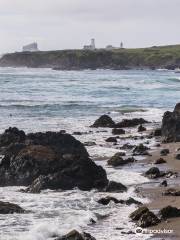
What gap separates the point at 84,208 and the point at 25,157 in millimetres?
5152

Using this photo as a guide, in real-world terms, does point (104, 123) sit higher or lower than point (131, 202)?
higher

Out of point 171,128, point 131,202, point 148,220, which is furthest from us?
point 171,128

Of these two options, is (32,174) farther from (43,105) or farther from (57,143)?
(43,105)

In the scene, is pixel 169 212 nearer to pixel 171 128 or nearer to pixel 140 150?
pixel 140 150

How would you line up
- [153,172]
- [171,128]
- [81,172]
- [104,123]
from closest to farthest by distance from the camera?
[81,172] → [153,172] → [171,128] → [104,123]

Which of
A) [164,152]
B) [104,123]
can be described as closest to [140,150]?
[164,152]

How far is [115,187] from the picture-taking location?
70.0 feet

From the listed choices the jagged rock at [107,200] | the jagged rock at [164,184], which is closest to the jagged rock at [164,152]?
the jagged rock at [164,184]

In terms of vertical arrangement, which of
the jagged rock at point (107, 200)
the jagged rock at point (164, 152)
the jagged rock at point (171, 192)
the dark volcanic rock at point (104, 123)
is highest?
the dark volcanic rock at point (104, 123)

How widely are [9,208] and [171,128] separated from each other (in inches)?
769

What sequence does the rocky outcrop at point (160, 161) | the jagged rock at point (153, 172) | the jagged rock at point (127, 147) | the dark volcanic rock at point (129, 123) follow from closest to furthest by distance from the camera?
the jagged rock at point (153, 172) < the rocky outcrop at point (160, 161) < the jagged rock at point (127, 147) < the dark volcanic rock at point (129, 123)

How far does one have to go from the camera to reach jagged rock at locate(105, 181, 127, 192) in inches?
835

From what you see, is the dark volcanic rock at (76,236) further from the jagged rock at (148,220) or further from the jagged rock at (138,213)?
the jagged rock at (138,213)

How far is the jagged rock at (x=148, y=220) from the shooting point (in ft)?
53.6
